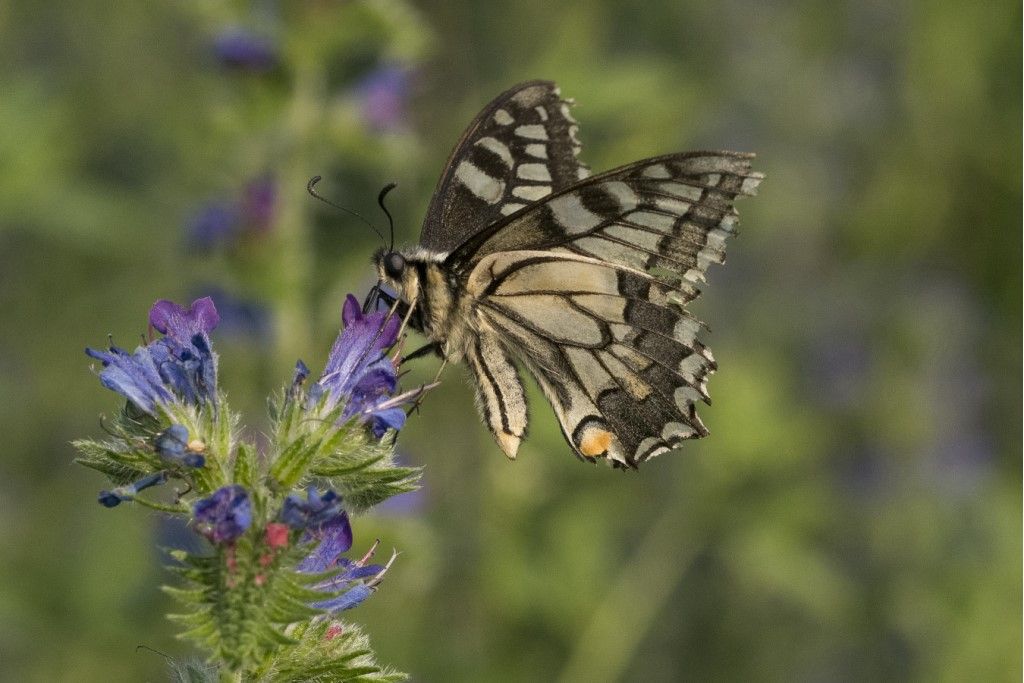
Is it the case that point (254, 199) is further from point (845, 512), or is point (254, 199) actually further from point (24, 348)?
point (845, 512)

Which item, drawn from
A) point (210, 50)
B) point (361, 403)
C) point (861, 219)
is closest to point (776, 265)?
point (861, 219)

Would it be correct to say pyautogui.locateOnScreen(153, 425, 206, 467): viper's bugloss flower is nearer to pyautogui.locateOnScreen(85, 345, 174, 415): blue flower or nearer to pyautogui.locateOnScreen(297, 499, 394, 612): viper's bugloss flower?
pyautogui.locateOnScreen(85, 345, 174, 415): blue flower

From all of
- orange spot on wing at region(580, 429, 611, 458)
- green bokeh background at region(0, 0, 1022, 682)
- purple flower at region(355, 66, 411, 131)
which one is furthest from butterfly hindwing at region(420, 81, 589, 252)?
purple flower at region(355, 66, 411, 131)

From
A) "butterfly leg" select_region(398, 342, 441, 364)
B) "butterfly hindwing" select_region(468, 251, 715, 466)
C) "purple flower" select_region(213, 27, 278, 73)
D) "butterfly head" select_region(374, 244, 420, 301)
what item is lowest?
"butterfly leg" select_region(398, 342, 441, 364)

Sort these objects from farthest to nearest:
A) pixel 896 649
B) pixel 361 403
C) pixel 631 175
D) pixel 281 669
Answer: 1. pixel 896 649
2. pixel 631 175
3. pixel 361 403
4. pixel 281 669

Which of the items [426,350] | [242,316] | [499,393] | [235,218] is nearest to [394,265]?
[426,350]

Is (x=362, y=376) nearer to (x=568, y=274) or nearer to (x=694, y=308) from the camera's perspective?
(x=568, y=274)

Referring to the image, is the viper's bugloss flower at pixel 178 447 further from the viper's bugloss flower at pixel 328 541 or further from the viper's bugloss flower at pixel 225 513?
the viper's bugloss flower at pixel 328 541
